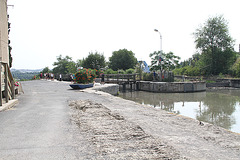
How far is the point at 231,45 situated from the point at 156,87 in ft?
87.2

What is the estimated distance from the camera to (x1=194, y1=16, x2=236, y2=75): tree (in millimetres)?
48281

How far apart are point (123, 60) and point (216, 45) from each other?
37.6 meters

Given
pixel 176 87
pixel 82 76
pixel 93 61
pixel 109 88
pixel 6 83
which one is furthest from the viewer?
pixel 93 61

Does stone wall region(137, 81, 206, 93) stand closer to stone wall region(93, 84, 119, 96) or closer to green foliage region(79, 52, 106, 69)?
stone wall region(93, 84, 119, 96)

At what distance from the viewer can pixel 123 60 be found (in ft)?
265

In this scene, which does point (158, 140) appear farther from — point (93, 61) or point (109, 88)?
point (93, 61)

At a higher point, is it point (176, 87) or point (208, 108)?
point (176, 87)

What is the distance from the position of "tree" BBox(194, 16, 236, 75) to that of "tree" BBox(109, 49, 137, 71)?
33.7 metres

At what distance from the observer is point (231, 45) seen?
4859 cm

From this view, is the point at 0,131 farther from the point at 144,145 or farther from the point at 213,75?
the point at 213,75

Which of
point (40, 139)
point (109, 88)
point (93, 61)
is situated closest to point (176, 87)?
point (109, 88)

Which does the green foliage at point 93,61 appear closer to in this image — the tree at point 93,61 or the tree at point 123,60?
the tree at point 93,61

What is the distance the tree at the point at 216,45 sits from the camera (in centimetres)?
4828

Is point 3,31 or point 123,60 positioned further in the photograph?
point 123,60
